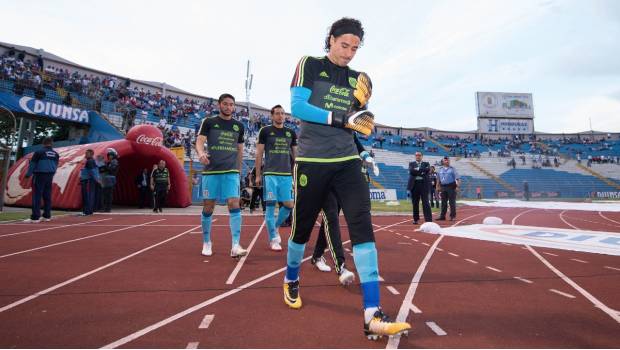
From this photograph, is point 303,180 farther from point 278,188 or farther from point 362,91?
point 278,188

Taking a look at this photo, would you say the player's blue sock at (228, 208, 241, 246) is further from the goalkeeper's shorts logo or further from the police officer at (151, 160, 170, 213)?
the police officer at (151, 160, 170, 213)

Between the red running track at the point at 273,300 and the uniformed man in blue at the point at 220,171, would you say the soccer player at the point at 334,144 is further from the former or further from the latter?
the uniformed man in blue at the point at 220,171

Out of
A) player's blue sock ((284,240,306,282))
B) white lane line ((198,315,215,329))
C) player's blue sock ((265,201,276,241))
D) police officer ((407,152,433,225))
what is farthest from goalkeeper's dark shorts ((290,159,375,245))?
police officer ((407,152,433,225))

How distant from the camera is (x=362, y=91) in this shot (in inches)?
102

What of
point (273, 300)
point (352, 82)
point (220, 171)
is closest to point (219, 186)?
point (220, 171)

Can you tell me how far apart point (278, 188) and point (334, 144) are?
3089mm

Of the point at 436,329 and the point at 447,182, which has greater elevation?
the point at 447,182

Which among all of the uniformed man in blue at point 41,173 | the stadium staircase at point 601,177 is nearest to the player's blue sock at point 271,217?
the uniformed man in blue at point 41,173

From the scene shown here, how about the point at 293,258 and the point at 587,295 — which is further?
the point at 587,295

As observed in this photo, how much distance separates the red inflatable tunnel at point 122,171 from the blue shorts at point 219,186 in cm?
915

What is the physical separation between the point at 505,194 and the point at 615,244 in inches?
1331

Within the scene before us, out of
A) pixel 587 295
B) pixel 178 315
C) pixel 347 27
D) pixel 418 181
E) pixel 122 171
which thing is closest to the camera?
pixel 178 315

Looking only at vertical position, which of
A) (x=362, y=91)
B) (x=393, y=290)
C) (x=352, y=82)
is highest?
(x=352, y=82)

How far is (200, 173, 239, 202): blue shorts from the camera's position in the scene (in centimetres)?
484
